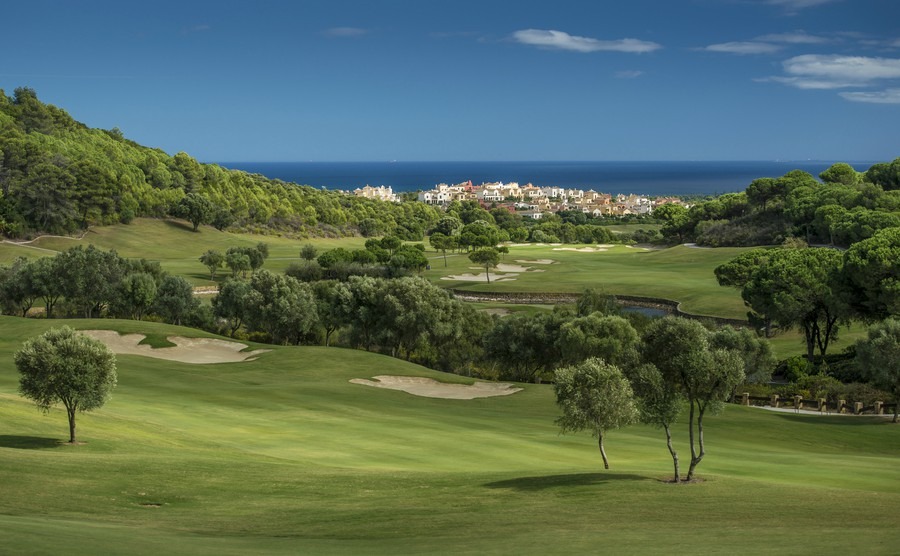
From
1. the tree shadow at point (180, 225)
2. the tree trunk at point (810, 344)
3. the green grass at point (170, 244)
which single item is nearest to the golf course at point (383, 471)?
the tree trunk at point (810, 344)

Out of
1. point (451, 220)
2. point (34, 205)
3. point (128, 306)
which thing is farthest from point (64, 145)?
point (128, 306)

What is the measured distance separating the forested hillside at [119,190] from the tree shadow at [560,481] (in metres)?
113

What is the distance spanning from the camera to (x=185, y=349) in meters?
56.4

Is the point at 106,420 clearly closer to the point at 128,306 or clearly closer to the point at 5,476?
the point at 5,476

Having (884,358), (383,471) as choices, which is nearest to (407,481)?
(383,471)

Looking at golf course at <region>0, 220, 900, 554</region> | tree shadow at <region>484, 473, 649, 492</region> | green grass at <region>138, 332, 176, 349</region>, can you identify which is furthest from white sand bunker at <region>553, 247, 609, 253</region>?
tree shadow at <region>484, 473, 649, 492</region>

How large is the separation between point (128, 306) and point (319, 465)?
52035 mm

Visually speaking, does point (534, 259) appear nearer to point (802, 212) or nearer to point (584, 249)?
point (584, 249)

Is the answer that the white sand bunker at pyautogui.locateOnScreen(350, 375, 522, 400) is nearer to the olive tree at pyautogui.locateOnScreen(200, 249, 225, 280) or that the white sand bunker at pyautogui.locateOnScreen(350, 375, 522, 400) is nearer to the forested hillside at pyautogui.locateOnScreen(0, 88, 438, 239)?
the olive tree at pyautogui.locateOnScreen(200, 249, 225, 280)

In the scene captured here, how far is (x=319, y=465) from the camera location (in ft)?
92.3

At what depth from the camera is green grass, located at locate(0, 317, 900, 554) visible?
1711cm

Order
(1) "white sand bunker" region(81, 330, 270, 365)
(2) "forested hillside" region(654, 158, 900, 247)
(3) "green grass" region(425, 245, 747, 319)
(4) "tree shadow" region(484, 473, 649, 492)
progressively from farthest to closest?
(2) "forested hillside" region(654, 158, 900, 247), (3) "green grass" region(425, 245, 747, 319), (1) "white sand bunker" region(81, 330, 270, 365), (4) "tree shadow" region(484, 473, 649, 492)

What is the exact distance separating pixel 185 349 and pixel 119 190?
92333mm

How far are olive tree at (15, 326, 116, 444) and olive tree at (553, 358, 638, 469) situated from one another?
1405 centimetres
